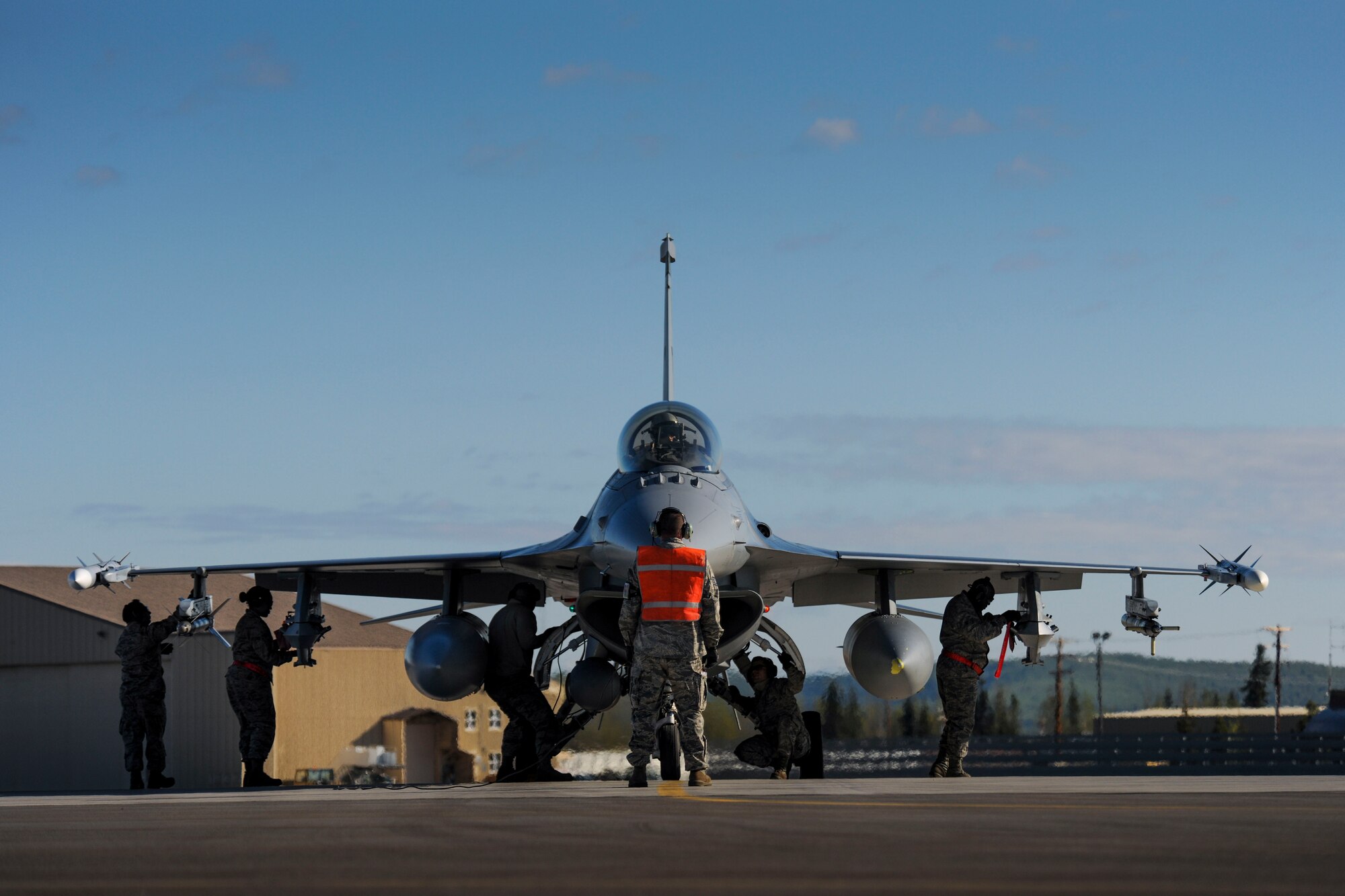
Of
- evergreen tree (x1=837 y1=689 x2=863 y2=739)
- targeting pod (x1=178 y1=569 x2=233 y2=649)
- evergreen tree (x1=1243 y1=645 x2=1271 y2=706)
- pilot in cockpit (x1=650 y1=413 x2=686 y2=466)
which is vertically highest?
pilot in cockpit (x1=650 y1=413 x2=686 y2=466)

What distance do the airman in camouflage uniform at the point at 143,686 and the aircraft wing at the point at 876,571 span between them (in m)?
6.84

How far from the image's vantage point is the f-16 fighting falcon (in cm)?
1252

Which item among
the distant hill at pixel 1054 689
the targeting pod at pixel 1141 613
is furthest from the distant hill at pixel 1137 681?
the targeting pod at pixel 1141 613

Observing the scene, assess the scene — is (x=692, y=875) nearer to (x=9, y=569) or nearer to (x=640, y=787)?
(x=640, y=787)

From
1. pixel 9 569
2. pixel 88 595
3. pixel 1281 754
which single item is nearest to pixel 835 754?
pixel 1281 754

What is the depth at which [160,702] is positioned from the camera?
16.2 metres

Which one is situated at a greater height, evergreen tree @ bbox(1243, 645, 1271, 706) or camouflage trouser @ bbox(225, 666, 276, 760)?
camouflage trouser @ bbox(225, 666, 276, 760)

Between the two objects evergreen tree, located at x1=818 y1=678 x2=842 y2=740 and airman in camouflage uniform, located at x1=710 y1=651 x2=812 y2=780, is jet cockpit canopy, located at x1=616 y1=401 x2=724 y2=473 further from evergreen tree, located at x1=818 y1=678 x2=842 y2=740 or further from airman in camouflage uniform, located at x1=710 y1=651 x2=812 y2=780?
evergreen tree, located at x1=818 y1=678 x2=842 y2=740

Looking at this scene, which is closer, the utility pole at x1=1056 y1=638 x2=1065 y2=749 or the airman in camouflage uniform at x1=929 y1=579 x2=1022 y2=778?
the airman in camouflage uniform at x1=929 y1=579 x2=1022 y2=778

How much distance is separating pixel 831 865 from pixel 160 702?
13.5 metres

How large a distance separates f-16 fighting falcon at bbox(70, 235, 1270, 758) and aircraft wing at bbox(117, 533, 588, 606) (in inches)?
1.1

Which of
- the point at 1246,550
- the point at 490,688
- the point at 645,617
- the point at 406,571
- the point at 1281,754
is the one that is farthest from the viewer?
the point at 1281,754

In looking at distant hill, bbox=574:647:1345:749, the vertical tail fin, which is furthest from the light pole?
the vertical tail fin

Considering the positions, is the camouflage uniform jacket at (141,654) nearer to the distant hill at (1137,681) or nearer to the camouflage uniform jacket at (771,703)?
the camouflage uniform jacket at (771,703)
